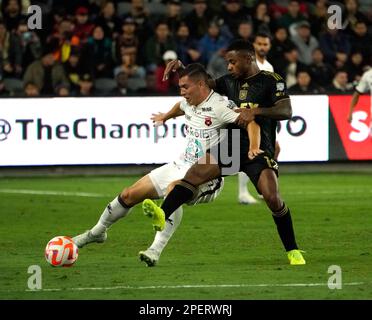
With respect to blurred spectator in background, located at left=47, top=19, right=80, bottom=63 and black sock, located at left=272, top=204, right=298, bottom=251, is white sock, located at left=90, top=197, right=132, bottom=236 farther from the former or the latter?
blurred spectator in background, located at left=47, top=19, right=80, bottom=63

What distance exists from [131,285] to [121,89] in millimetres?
12069

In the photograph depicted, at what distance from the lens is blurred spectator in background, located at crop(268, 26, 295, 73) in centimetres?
2305

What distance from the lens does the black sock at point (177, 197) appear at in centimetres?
1119

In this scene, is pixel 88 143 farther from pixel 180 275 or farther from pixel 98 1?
pixel 180 275

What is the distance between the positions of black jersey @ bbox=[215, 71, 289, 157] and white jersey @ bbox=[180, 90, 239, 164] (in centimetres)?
14

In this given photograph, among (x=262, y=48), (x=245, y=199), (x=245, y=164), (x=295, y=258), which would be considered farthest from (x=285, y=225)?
(x=245, y=199)

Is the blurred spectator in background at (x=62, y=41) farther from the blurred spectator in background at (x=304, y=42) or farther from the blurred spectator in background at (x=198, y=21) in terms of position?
the blurred spectator in background at (x=304, y=42)

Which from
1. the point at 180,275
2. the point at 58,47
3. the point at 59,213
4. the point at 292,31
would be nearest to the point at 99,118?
the point at 58,47

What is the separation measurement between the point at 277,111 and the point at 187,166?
39.3 inches

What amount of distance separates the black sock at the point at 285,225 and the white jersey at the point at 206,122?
0.93m

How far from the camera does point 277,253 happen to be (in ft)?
40.6

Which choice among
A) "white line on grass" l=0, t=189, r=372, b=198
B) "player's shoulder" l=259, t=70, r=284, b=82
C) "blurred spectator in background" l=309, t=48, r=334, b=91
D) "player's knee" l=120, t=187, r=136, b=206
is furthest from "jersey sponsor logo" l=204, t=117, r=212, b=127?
"blurred spectator in background" l=309, t=48, r=334, b=91

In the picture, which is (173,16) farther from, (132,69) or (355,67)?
(355,67)

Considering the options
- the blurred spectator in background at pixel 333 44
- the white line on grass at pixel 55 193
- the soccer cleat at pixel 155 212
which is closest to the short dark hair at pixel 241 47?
the soccer cleat at pixel 155 212
